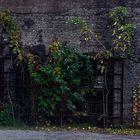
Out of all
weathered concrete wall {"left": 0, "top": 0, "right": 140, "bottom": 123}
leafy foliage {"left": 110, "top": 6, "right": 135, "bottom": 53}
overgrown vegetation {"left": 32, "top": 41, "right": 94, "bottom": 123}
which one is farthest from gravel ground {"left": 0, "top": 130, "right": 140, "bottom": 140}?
leafy foliage {"left": 110, "top": 6, "right": 135, "bottom": 53}

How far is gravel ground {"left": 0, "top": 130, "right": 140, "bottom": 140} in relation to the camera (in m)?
10.2

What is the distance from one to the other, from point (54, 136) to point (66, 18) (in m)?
2.89

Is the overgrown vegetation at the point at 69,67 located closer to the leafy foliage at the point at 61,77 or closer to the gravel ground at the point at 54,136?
the leafy foliage at the point at 61,77

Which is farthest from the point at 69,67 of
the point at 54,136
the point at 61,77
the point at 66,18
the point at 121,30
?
the point at 54,136

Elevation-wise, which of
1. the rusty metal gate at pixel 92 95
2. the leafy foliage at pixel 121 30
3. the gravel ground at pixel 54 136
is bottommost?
the gravel ground at pixel 54 136

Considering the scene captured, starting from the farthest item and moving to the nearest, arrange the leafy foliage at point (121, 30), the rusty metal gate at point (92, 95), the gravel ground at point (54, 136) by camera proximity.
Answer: the rusty metal gate at point (92, 95) < the leafy foliage at point (121, 30) < the gravel ground at point (54, 136)

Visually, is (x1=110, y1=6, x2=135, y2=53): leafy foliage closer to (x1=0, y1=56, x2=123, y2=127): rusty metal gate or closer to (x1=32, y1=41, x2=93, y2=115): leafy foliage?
(x1=0, y1=56, x2=123, y2=127): rusty metal gate

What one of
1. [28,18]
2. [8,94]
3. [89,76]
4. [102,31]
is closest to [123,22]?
[102,31]

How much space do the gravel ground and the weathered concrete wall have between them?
4.43 feet

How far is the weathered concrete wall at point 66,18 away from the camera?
38.7 ft

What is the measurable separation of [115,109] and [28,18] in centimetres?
279

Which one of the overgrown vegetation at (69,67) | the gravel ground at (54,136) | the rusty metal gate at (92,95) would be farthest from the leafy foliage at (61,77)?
the gravel ground at (54,136)

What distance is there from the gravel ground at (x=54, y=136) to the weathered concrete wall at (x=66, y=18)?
1.35m

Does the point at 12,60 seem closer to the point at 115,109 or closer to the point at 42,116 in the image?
the point at 42,116
